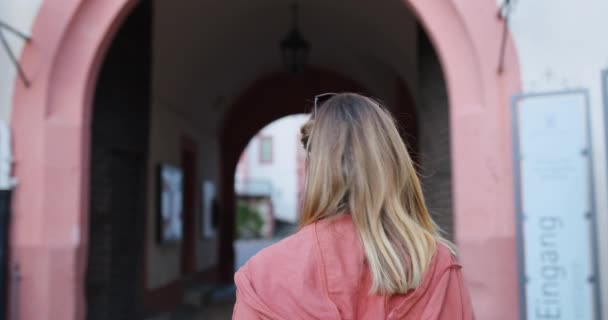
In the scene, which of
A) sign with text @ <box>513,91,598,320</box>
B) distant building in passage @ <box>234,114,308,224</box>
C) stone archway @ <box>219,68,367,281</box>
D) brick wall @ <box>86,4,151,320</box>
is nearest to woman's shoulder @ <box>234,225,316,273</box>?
sign with text @ <box>513,91,598,320</box>

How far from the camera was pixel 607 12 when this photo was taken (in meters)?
3.78

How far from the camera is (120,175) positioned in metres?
5.77

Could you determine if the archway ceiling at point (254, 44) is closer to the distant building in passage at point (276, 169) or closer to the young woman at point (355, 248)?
the young woman at point (355, 248)

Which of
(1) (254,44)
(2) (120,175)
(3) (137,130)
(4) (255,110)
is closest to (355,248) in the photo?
(2) (120,175)

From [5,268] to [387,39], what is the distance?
5.43 metres

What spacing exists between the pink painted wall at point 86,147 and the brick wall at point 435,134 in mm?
1287

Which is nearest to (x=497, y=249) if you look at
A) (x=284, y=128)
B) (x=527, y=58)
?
(x=527, y=58)

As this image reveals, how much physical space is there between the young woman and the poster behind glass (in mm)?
6638

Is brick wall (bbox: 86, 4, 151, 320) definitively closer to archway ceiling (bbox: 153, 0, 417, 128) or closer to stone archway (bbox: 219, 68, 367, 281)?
archway ceiling (bbox: 153, 0, 417, 128)

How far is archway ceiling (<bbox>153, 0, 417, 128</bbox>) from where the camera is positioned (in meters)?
7.54

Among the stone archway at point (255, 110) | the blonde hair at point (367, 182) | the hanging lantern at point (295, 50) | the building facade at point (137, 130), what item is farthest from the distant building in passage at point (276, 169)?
the blonde hair at point (367, 182)

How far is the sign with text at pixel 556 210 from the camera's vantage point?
141 inches

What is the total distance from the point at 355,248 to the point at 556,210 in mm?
2677

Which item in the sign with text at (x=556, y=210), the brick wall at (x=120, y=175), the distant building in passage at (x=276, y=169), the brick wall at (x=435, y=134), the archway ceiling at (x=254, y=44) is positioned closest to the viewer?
the sign with text at (x=556, y=210)
